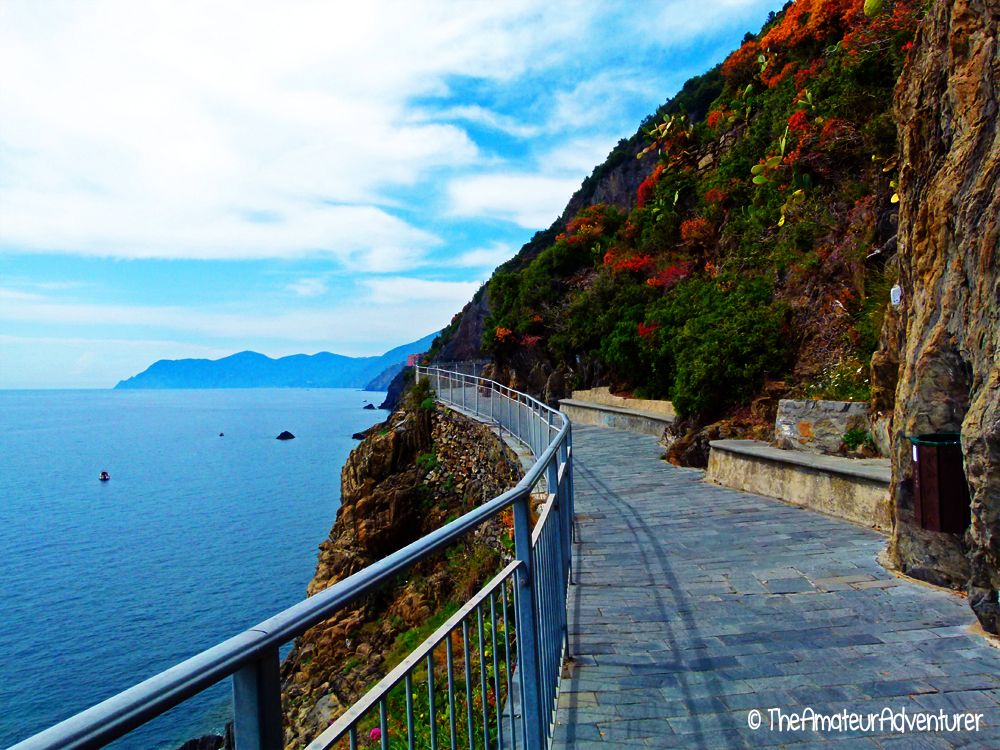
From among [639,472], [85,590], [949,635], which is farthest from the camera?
[85,590]

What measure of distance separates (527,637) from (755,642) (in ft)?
6.78

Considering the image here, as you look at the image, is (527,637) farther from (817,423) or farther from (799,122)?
(799,122)

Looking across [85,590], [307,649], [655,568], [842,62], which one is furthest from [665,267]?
[85,590]

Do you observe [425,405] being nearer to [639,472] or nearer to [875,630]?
[639,472]

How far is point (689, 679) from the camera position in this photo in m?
3.80

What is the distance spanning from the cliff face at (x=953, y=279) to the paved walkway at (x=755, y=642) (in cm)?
45

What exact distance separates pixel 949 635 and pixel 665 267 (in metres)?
17.5

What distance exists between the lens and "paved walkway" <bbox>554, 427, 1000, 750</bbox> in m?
3.32

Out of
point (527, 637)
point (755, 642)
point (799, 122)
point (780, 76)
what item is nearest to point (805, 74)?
point (780, 76)

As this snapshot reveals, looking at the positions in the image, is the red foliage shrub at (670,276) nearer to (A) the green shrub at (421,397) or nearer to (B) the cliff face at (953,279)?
(A) the green shrub at (421,397)

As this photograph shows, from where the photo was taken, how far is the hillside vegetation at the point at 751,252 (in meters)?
10.9

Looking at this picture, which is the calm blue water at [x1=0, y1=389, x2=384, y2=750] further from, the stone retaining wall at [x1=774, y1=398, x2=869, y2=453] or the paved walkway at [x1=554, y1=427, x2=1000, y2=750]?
the stone retaining wall at [x1=774, y1=398, x2=869, y2=453]

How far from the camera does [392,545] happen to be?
18.2 metres

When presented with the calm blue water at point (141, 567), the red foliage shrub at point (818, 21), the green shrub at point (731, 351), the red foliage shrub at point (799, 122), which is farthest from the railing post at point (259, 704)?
the red foliage shrub at point (818, 21)
